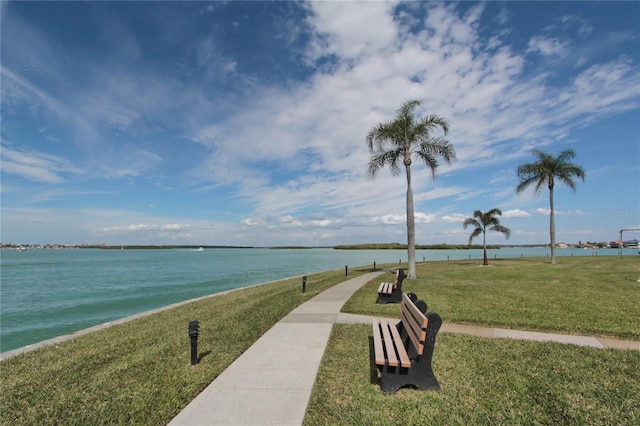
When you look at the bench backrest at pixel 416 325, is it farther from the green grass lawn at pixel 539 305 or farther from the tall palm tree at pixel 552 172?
the tall palm tree at pixel 552 172

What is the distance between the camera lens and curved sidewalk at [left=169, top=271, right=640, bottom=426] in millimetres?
4027

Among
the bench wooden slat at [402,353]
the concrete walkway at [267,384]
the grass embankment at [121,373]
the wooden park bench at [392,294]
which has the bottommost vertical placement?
the grass embankment at [121,373]

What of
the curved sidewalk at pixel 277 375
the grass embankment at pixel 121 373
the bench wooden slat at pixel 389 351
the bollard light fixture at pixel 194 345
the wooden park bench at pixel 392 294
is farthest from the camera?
the wooden park bench at pixel 392 294

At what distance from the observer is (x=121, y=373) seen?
566 cm

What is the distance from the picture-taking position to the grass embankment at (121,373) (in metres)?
4.38

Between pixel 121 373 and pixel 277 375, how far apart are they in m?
2.75

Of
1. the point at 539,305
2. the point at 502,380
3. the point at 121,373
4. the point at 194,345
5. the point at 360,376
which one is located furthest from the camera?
the point at 539,305

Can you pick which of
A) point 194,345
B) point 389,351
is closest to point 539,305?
point 389,351

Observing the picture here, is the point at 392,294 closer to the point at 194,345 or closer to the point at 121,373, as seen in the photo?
the point at 194,345

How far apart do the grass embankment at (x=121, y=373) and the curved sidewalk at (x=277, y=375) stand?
1.00 ft

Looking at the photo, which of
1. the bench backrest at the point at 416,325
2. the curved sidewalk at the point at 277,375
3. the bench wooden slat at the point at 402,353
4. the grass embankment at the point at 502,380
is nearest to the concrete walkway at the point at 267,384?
the curved sidewalk at the point at 277,375

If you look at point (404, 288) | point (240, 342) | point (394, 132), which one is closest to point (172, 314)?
point (240, 342)

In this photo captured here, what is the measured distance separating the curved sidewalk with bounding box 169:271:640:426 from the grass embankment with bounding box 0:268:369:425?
30 centimetres

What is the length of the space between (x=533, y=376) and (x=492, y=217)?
32.0m
